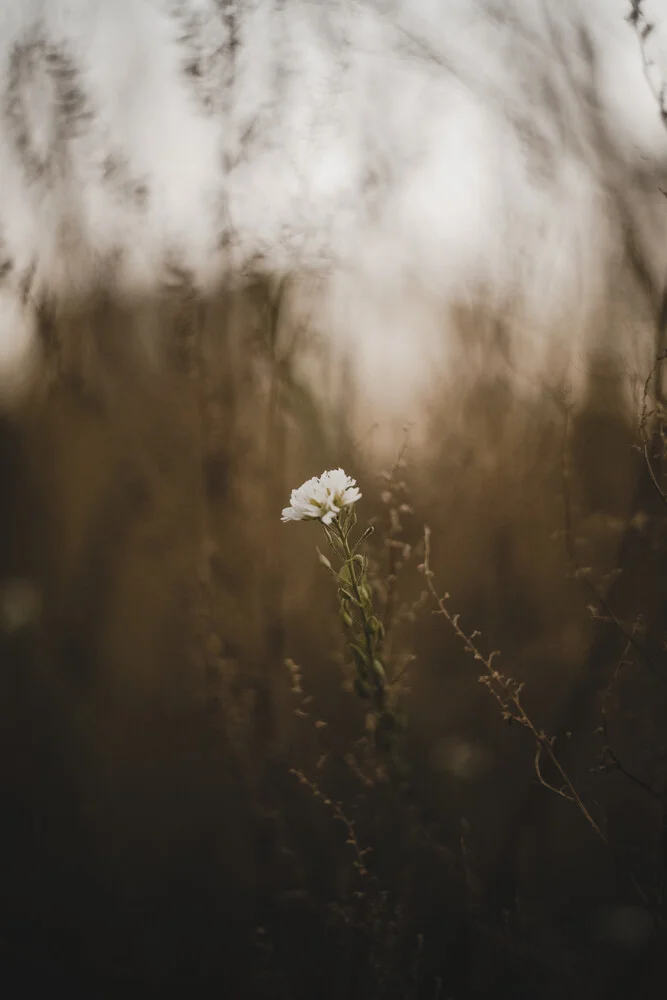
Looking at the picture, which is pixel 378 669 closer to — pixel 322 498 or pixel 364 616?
pixel 364 616

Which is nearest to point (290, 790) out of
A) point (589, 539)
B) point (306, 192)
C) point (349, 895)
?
point (349, 895)

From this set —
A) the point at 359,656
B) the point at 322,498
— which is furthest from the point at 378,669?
the point at 322,498

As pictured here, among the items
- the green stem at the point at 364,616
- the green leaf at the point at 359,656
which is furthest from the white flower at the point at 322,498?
the green leaf at the point at 359,656

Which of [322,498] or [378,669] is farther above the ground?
[322,498]

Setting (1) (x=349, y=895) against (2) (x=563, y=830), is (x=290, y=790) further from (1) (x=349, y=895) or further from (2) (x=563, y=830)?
(2) (x=563, y=830)

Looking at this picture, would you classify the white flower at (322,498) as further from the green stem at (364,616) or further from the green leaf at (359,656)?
the green leaf at (359,656)

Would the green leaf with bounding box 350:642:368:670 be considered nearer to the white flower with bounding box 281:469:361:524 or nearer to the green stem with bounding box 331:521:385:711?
the green stem with bounding box 331:521:385:711

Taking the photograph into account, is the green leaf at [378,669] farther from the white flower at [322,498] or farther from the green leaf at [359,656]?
the white flower at [322,498]

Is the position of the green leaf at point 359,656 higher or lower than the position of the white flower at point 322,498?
lower
